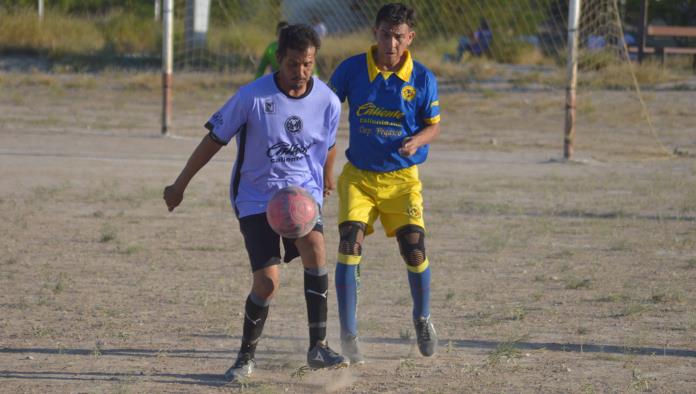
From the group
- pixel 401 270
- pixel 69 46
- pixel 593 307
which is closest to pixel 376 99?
pixel 593 307

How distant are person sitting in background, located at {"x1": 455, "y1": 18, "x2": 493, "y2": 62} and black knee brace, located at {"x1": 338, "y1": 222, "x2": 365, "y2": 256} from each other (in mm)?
14936

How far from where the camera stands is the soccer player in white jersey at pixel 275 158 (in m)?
5.49

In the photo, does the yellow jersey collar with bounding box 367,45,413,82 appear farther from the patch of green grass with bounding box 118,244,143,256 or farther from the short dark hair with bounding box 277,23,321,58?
the patch of green grass with bounding box 118,244,143,256

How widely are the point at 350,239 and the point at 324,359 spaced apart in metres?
0.77

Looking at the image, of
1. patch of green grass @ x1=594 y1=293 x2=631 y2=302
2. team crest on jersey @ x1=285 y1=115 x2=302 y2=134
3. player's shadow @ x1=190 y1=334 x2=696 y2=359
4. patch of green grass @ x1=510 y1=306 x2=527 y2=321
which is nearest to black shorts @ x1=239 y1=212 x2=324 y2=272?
team crest on jersey @ x1=285 y1=115 x2=302 y2=134

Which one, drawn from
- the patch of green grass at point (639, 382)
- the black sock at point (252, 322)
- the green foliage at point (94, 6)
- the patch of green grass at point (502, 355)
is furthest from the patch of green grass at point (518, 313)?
the green foliage at point (94, 6)

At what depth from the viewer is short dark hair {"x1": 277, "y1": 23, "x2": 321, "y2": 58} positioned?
5449mm

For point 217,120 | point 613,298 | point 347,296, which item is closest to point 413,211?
point 347,296

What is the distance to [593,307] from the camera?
7.53m

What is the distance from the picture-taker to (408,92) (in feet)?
20.4

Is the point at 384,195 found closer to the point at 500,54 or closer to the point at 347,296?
the point at 347,296

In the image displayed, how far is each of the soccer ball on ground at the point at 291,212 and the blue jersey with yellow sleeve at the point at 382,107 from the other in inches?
32.3

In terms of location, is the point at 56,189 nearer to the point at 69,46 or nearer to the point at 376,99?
the point at 376,99

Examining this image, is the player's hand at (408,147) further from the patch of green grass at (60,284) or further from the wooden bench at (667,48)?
the wooden bench at (667,48)
